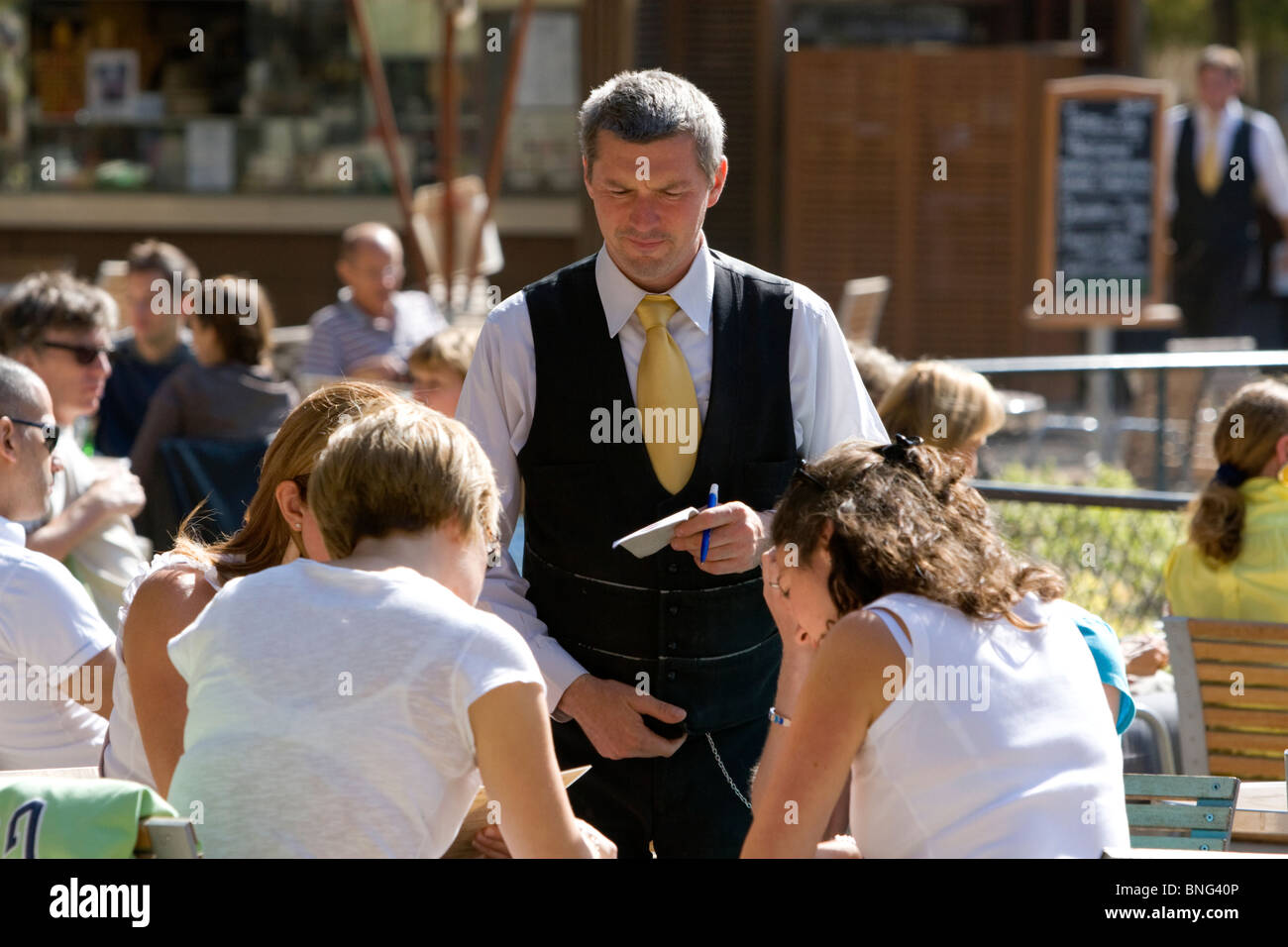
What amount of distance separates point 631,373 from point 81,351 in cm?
260

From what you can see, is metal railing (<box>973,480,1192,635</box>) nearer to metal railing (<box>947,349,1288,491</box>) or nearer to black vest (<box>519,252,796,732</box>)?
metal railing (<box>947,349,1288,491</box>)

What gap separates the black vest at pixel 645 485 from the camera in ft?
9.25

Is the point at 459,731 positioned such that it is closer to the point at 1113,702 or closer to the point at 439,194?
the point at 1113,702

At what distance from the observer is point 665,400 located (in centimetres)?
284

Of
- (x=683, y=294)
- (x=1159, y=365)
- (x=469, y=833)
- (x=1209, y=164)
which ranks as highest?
(x=1209, y=164)

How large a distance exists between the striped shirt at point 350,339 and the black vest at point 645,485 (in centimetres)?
480

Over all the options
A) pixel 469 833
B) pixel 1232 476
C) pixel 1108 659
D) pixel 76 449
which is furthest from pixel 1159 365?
pixel 469 833

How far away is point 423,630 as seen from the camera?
2.01 m

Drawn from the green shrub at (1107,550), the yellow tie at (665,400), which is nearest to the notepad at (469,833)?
the yellow tie at (665,400)

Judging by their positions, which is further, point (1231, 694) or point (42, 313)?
point (42, 313)

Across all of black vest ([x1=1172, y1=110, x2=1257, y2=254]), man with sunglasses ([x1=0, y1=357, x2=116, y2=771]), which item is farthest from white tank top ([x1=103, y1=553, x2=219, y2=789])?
black vest ([x1=1172, y1=110, x2=1257, y2=254])

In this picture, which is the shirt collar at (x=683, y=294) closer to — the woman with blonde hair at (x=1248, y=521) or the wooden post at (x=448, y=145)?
the woman with blonde hair at (x=1248, y=521)

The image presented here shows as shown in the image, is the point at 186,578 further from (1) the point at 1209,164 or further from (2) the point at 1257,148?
(1) the point at 1209,164
